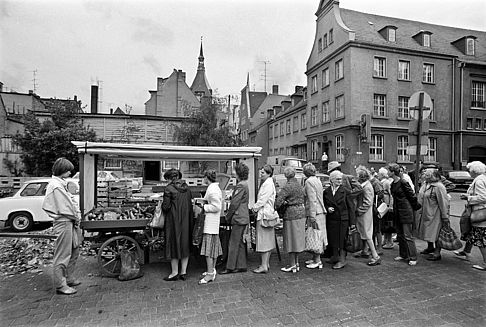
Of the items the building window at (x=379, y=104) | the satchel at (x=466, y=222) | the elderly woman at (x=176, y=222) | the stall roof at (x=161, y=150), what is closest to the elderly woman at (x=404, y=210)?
the satchel at (x=466, y=222)

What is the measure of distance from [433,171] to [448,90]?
26579 mm

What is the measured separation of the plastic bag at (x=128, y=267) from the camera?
17.3ft

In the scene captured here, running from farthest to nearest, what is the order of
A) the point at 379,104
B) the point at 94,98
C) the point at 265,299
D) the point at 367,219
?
the point at 94,98 → the point at 379,104 → the point at 367,219 → the point at 265,299

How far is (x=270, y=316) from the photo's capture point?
3982 mm

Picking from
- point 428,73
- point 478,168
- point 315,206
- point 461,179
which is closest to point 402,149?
point 461,179

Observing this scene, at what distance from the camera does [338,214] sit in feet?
18.9

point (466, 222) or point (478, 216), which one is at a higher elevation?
point (478, 216)

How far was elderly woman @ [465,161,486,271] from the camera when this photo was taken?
557cm

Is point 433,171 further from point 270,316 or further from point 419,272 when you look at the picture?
point 270,316

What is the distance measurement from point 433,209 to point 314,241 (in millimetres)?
2518

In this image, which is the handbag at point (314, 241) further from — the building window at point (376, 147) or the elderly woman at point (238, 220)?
the building window at point (376, 147)

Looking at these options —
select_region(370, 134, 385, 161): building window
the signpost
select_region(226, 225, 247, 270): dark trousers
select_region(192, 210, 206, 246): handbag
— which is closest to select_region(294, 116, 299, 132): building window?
select_region(370, 134, 385, 161): building window

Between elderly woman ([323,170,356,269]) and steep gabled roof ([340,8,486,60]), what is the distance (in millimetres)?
23597

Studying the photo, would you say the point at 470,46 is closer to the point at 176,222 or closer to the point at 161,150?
the point at 161,150
